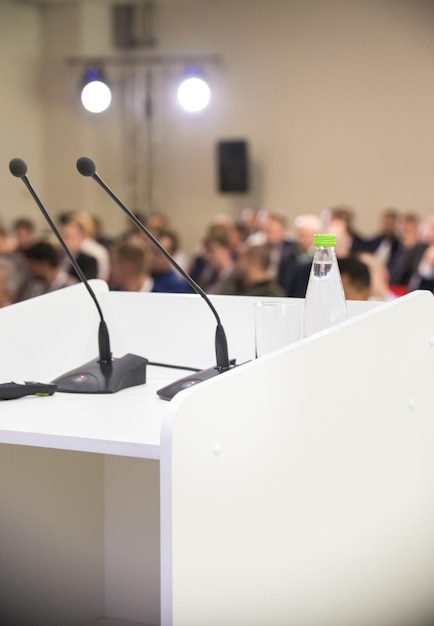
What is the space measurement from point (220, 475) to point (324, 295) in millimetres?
655

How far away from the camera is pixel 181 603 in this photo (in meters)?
1.30

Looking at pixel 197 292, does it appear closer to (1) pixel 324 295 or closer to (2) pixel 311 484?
(1) pixel 324 295

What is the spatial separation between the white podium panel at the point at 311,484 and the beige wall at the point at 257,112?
9.08 metres

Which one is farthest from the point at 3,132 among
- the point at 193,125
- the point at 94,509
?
the point at 94,509

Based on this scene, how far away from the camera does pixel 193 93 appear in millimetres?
3955

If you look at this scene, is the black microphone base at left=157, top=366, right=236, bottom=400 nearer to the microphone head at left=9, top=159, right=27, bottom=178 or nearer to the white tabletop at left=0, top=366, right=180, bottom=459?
the white tabletop at left=0, top=366, right=180, bottom=459

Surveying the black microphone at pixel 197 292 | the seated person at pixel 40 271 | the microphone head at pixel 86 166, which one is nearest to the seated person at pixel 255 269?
the seated person at pixel 40 271

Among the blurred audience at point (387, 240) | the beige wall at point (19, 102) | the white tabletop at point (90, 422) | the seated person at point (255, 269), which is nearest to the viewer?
the white tabletop at point (90, 422)

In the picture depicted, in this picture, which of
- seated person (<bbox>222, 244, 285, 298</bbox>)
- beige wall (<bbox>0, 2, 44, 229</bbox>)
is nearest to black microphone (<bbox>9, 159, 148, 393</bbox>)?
seated person (<bbox>222, 244, 285, 298</bbox>)

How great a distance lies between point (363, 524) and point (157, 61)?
9.96 m

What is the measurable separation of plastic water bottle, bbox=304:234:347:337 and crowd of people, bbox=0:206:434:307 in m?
1.81

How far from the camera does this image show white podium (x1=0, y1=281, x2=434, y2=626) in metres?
1.36

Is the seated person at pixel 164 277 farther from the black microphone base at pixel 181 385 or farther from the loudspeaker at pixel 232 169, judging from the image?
the loudspeaker at pixel 232 169

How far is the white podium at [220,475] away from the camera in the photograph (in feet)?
4.46
